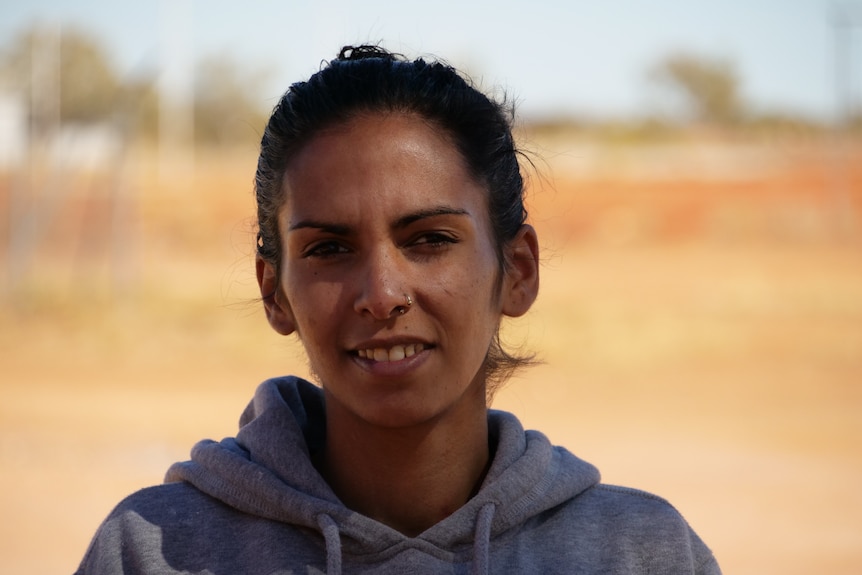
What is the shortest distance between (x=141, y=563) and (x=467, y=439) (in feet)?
2.16

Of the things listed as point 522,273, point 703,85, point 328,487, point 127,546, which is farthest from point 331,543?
point 703,85

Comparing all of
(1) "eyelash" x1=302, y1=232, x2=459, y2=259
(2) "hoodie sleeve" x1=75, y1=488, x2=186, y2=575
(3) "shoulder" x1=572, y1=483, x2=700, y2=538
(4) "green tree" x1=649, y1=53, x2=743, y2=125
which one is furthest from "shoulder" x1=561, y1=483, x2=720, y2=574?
(4) "green tree" x1=649, y1=53, x2=743, y2=125

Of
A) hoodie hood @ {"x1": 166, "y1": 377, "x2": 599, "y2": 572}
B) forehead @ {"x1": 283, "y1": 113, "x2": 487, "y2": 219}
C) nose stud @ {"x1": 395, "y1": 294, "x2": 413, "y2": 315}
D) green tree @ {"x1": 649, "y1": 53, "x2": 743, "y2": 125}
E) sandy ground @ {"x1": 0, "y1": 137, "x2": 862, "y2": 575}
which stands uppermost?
green tree @ {"x1": 649, "y1": 53, "x2": 743, "y2": 125}

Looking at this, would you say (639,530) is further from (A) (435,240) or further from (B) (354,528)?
(A) (435,240)

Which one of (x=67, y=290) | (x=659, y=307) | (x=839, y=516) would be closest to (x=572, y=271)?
(x=659, y=307)

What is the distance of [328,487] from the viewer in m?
2.22

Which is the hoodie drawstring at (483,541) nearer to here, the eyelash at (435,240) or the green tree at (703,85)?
the eyelash at (435,240)

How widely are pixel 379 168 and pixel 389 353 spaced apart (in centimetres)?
33

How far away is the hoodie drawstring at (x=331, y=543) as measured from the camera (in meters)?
2.07

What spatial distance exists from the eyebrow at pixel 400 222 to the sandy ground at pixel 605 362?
62cm

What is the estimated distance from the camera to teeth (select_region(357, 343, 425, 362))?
6.72ft

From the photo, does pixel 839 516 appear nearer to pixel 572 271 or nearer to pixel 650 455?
pixel 650 455

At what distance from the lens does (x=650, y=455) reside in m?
8.88

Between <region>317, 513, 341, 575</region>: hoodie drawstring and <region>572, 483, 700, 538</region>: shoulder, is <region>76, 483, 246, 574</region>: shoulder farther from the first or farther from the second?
<region>572, 483, 700, 538</region>: shoulder
